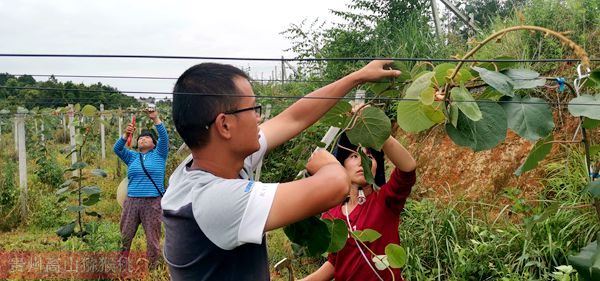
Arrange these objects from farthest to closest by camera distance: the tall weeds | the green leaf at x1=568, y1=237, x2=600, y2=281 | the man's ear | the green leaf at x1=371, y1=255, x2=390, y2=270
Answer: the tall weeds, the green leaf at x1=371, y1=255, x2=390, y2=270, the green leaf at x1=568, y1=237, x2=600, y2=281, the man's ear

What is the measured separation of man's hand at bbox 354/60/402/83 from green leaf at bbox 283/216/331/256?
394 mm

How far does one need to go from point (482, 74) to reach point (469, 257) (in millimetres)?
2337

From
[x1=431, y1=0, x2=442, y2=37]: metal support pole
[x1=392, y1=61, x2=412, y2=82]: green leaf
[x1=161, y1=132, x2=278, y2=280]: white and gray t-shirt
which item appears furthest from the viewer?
[x1=431, y1=0, x2=442, y2=37]: metal support pole

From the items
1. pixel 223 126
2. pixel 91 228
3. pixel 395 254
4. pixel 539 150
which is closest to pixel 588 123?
pixel 539 150

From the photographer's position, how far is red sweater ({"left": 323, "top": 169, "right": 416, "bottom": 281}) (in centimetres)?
185

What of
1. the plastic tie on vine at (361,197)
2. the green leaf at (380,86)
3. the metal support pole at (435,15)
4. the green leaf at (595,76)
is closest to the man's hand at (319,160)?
the green leaf at (380,86)

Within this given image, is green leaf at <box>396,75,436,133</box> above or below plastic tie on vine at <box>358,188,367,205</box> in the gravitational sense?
above

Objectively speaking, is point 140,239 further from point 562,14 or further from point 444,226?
point 562,14

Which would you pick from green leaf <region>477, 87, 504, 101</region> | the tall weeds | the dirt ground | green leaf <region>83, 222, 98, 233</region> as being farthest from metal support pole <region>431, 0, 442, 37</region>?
green leaf <region>477, 87, 504, 101</region>

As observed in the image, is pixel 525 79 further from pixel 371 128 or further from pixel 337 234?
pixel 337 234

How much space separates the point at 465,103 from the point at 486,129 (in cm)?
11

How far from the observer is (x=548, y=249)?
2.95 m

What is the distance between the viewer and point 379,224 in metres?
1.90

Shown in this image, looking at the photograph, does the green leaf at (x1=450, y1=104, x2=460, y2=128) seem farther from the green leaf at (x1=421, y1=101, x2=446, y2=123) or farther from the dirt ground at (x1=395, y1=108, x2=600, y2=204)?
the dirt ground at (x1=395, y1=108, x2=600, y2=204)
